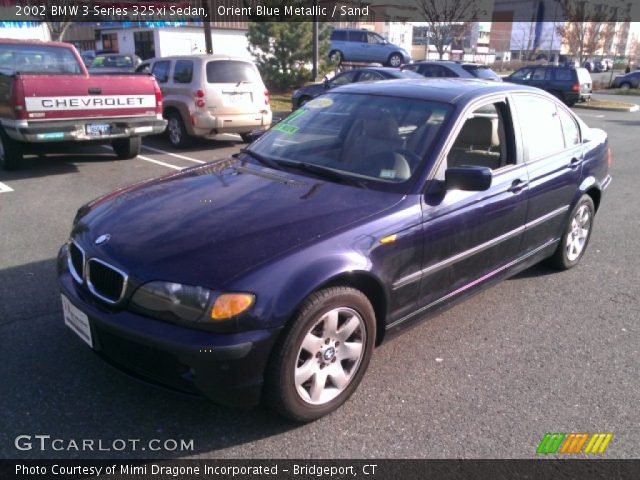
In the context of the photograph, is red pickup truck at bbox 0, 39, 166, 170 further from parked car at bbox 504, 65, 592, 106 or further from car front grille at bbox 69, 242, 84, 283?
parked car at bbox 504, 65, 592, 106

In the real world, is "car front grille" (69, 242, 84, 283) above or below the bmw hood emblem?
below

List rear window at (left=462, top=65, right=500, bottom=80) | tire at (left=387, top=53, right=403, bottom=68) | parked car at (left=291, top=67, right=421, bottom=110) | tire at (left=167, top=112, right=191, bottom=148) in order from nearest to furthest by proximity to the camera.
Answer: tire at (left=167, top=112, right=191, bottom=148) → parked car at (left=291, top=67, right=421, bottom=110) → rear window at (left=462, top=65, right=500, bottom=80) → tire at (left=387, top=53, right=403, bottom=68)

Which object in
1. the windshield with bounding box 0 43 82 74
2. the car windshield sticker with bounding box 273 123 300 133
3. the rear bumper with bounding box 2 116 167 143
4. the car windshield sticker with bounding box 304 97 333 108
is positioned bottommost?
the rear bumper with bounding box 2 116 167 143

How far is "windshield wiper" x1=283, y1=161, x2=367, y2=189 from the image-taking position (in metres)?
3.33

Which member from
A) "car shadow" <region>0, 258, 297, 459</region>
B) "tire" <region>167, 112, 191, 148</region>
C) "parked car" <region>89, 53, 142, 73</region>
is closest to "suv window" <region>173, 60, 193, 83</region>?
"tire" <region>167, 112, 191, 148</region>

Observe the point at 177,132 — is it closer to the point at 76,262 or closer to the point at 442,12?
the point at 76,262

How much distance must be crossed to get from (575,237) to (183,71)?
7.96 m

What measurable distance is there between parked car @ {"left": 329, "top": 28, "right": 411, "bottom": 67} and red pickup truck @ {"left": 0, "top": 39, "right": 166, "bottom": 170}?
61.4 ft

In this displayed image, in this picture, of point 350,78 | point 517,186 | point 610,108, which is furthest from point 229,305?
point 610,108

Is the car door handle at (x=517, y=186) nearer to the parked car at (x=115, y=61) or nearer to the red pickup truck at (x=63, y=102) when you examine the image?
the red pickup truck at (x=63, y=102)

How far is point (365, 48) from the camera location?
2584cm

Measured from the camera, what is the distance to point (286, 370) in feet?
8.48

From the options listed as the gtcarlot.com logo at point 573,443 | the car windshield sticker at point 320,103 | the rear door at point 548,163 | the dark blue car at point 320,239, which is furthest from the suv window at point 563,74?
the gtcarlot.com logo at point 573,443

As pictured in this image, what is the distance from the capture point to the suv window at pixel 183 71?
33.5 ft
